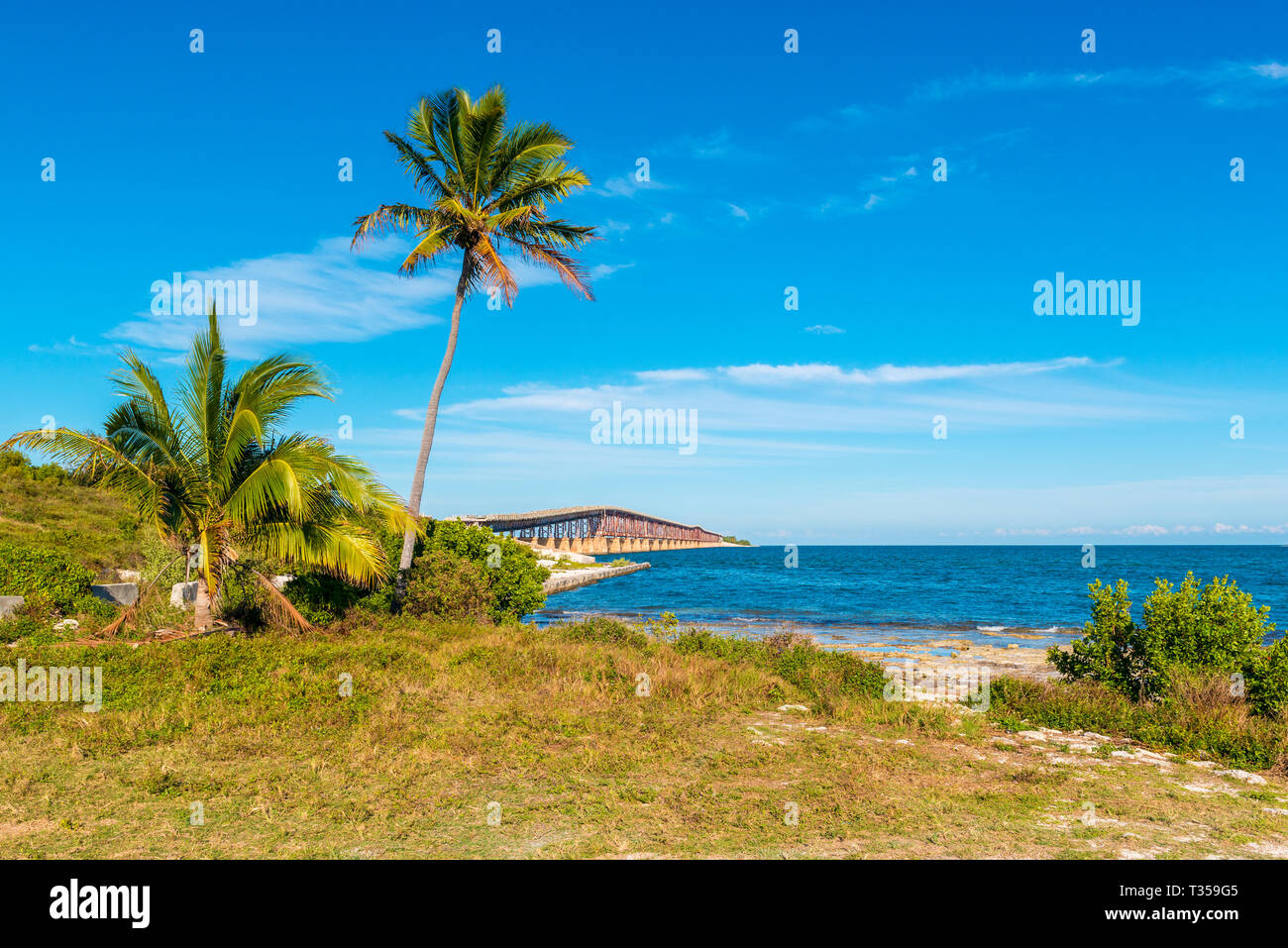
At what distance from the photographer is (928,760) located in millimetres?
9227

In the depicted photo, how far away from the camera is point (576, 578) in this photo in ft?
238

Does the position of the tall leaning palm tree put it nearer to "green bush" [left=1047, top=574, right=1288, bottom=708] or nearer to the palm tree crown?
the palm tree crown

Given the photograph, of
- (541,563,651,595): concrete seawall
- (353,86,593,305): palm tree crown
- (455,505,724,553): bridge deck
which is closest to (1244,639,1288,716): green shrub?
(353,86,593,305): palm tree crown

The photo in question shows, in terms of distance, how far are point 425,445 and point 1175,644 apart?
17.1 metres

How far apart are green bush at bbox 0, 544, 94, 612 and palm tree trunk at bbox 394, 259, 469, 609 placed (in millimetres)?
7285

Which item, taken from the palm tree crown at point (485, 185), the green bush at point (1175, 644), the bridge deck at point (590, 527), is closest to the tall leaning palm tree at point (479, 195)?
the palm tree crown at point (485, 185)

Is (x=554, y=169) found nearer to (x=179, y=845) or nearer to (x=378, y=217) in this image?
(x=378, y=217)

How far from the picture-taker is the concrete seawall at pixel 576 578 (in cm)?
6312

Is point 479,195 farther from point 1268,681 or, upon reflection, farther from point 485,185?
point 1268,681

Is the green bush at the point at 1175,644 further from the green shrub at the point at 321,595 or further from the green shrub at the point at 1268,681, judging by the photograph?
the green shrub at the point at 321,595

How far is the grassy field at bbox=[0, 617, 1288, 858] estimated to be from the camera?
A: 21.4 ft

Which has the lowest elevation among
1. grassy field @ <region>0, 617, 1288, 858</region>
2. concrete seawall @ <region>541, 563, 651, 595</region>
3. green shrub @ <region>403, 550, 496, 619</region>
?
concrete seawall @ <region>541, 563, 651, 595</region>
